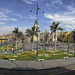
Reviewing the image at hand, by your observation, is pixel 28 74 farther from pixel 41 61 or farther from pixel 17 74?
Answer: pixel 41 61

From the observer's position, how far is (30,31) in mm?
29906

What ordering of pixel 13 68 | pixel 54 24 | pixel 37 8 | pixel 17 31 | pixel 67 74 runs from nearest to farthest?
1. pixel 67 74
2. pixel 13 68
3. pixel 37 8
4. pixel 54 24
5. pixel 17 31

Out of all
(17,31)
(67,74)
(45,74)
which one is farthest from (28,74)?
(17,31)

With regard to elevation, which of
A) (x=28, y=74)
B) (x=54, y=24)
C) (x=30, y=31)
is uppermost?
(x=54, y=24)

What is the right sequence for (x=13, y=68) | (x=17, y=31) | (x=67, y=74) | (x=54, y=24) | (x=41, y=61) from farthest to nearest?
(x=17, y=31), (x=54, y=24), (x=41, y=61), (x=13, y=68), (x=67, y=74)

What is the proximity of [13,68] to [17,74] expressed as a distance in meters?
2.07

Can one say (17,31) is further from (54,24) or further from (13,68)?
(13,68)

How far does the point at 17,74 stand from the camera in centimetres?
983

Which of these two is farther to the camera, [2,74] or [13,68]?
[13,68]

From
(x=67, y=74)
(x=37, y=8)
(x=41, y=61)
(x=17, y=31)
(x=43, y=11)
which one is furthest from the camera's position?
(x=17, y=31)

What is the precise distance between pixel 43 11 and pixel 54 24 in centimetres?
1207

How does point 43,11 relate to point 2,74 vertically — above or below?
above

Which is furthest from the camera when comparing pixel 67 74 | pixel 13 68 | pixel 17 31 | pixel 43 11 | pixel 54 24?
pixel 17 31

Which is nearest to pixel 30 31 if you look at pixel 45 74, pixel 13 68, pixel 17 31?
pixel 17 31
